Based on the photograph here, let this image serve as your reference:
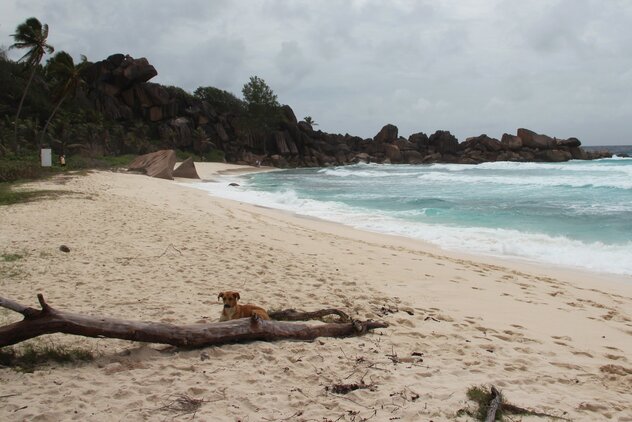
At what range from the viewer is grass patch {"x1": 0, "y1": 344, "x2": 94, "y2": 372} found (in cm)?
362

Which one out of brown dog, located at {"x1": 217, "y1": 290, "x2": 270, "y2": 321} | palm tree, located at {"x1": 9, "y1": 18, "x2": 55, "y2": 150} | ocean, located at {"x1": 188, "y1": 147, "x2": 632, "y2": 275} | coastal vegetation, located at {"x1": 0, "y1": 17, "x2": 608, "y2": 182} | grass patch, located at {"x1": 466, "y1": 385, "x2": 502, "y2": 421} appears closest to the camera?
grass patch, located at {"x1": 466, "y1": 385, "x2": 502, "y2": 421}

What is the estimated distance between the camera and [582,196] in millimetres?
22547

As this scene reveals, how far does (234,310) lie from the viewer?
4688 mm

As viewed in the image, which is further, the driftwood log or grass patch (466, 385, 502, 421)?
the driftwood log

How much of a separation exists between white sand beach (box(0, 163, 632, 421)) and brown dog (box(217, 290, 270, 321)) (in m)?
0.43

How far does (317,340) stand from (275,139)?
65.8 meters

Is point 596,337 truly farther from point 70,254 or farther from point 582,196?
point 582,196

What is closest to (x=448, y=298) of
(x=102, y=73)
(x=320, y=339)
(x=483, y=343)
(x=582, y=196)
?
(x=483, y=343)

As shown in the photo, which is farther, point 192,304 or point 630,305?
point 630,305

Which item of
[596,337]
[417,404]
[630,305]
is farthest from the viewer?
[630,305]

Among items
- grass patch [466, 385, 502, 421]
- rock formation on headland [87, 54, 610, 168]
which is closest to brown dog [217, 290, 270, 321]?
grass patch [466, 385, 502, 421]

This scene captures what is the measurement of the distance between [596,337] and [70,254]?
735 centimetres

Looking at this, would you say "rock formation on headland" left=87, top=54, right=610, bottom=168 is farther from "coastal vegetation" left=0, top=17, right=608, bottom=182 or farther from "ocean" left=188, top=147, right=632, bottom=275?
"ocean" left=188, top=147, right=632, bottom=275

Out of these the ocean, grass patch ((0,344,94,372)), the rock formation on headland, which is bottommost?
the ocean
